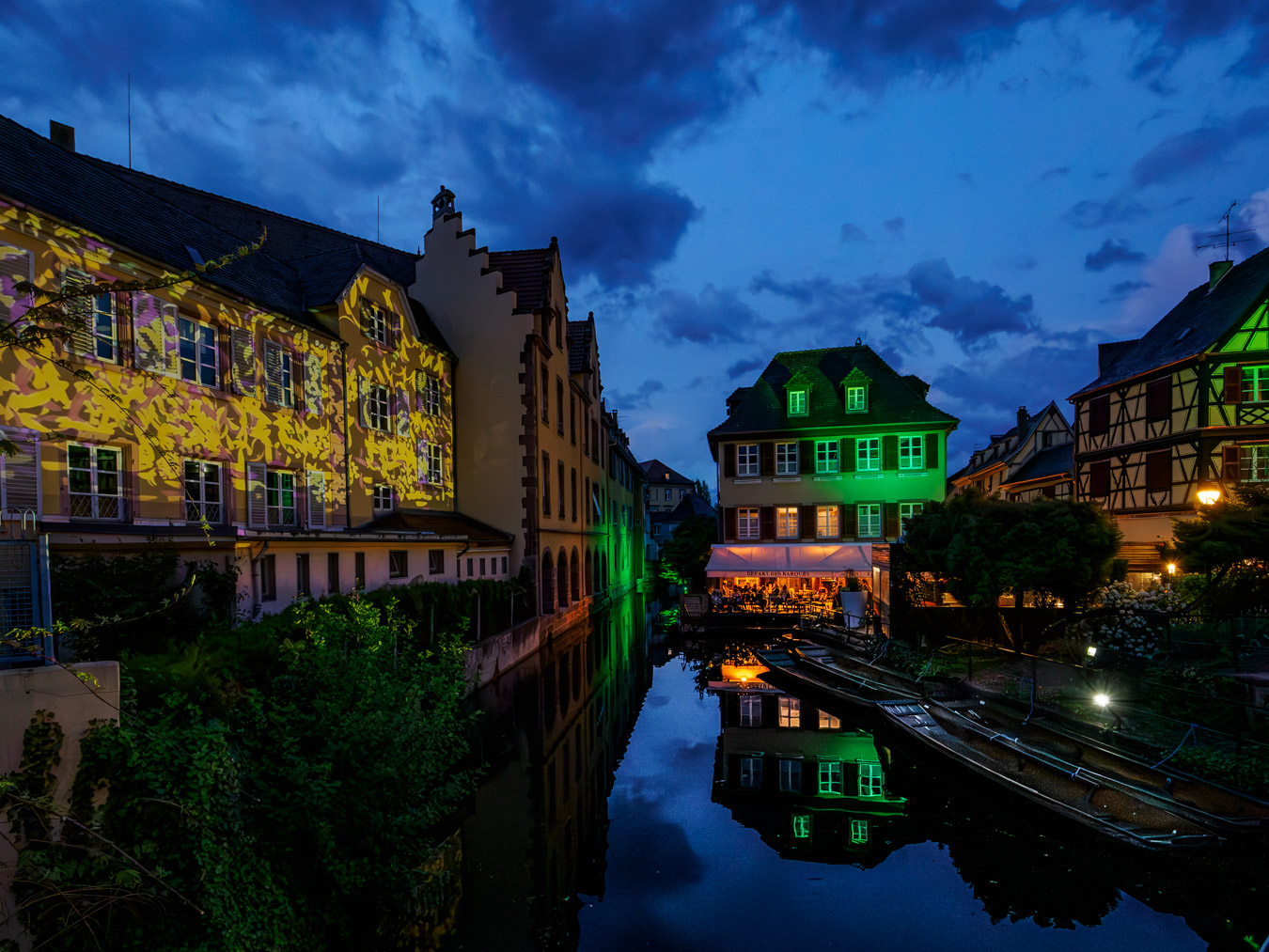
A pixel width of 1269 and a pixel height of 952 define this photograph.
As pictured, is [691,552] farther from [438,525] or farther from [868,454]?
[438,525]

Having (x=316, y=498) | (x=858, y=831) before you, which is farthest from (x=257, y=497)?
(x=858, y=831)

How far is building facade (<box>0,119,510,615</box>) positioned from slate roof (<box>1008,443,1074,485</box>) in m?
32.8

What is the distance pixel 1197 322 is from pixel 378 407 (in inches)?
1238

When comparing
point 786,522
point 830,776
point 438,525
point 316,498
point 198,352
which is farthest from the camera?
point 786,522

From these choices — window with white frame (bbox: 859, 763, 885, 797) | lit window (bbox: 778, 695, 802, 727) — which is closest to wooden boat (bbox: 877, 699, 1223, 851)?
window with white frame (bbox: 859, 763, 885, 797)

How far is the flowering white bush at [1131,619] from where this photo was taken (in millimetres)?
14234

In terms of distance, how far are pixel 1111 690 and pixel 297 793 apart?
14061 mm

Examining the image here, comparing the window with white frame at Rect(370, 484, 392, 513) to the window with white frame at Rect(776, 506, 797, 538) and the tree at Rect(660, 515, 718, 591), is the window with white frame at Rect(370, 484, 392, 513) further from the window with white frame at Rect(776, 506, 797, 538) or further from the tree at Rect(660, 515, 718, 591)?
the tree at Rect(660, 515, 718, 591)

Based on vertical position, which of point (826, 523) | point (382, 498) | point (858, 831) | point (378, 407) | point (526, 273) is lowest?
point (858, 831)

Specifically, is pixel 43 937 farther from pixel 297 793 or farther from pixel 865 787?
pixel 865 787

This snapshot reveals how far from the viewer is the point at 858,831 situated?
984 cm

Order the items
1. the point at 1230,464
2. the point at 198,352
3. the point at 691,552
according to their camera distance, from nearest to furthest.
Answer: the point at 198,352 < the point at 1230,464 < the point at 691,552

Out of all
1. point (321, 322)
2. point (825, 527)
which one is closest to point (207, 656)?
point (321, 322)

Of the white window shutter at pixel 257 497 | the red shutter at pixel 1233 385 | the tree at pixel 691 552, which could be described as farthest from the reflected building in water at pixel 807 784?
the tree at pixel 691 552
